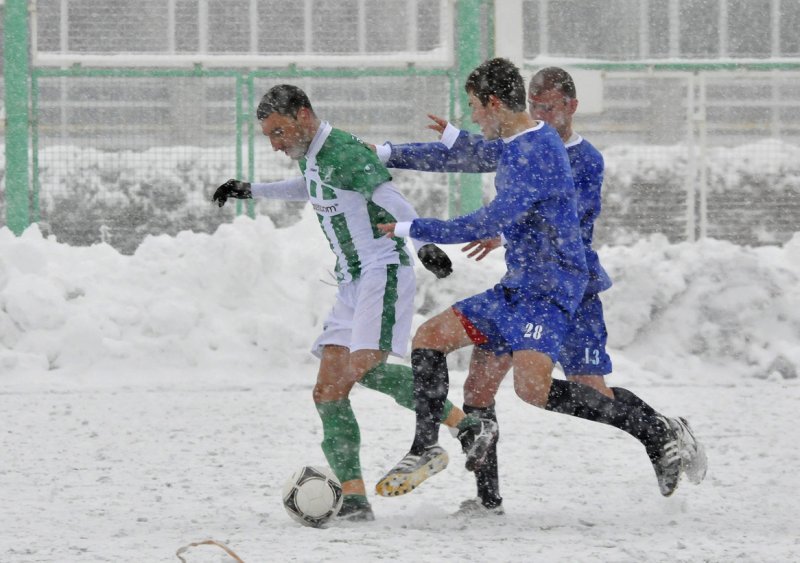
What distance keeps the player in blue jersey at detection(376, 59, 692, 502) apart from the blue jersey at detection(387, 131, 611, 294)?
0.34 metres

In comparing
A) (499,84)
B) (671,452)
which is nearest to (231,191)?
(499,84)

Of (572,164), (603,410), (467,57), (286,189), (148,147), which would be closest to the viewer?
(603,410)

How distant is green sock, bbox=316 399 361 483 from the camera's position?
511cm

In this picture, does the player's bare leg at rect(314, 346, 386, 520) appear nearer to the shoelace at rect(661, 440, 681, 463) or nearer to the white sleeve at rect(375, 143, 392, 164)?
the white sleeve at rect(375, 143, 392, 164)

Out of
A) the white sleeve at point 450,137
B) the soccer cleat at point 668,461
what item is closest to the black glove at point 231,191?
the white sleeve at point 450,137

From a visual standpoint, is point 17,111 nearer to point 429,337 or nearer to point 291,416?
point 291,416

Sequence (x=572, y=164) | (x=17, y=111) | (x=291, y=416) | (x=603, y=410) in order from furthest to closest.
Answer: (x=17, y=111), (x=291, y=416), (x=572, y=164), (x=603, y=410)

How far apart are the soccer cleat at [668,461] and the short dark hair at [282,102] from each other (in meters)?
1.78

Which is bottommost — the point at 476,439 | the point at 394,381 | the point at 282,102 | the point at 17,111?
the point at 476,439

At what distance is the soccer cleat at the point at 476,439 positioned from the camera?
15.8 feet

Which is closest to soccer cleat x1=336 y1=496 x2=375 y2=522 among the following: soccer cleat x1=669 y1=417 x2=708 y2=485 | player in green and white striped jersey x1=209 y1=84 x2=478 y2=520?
player in green and white striped jersey x1=209 y1=84 x2=478 y2=520

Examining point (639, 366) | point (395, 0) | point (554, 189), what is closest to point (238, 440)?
point (554, 189)

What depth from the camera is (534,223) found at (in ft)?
15.9

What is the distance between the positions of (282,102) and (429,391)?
3.84 feet
